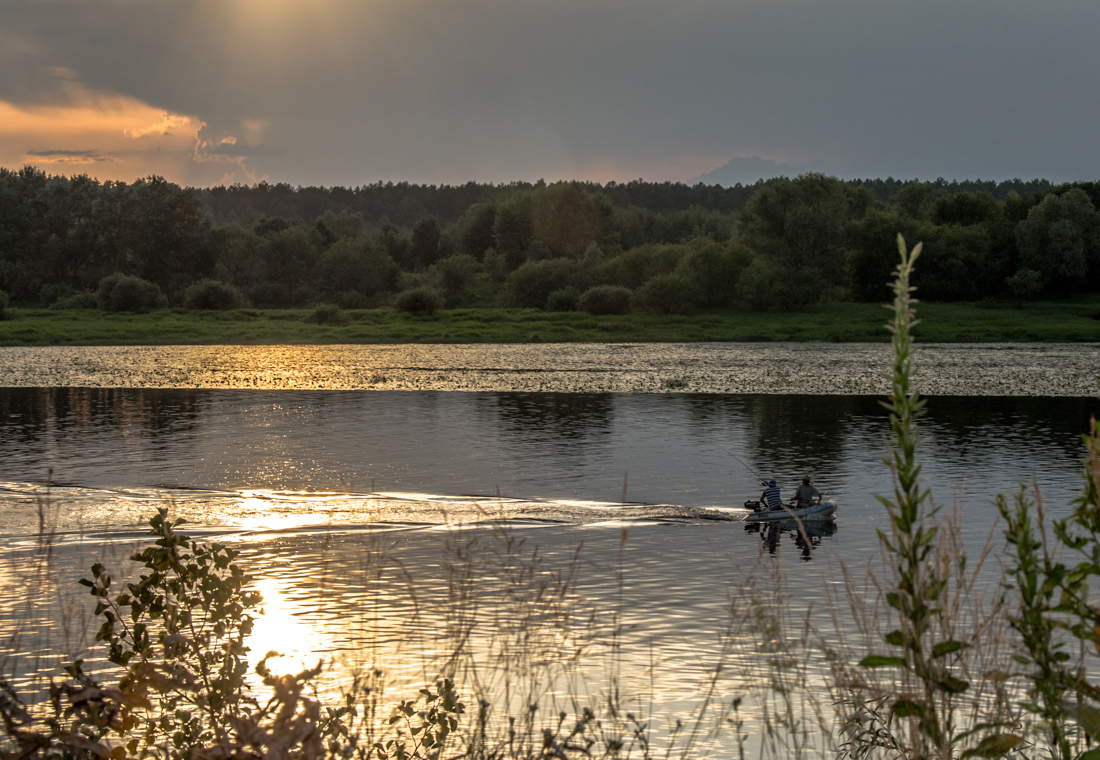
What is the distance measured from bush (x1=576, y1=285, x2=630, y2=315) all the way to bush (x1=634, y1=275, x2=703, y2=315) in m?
1.56

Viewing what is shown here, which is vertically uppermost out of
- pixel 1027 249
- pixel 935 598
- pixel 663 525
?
pixel 1027 249

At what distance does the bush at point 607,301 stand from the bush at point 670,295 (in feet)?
5.12

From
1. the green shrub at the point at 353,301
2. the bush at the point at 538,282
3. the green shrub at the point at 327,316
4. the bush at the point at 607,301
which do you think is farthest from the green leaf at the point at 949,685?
the green shrub at the point at 353,301

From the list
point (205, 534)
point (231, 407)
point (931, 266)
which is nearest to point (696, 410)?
point (231, 407)

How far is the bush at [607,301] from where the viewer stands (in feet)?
380

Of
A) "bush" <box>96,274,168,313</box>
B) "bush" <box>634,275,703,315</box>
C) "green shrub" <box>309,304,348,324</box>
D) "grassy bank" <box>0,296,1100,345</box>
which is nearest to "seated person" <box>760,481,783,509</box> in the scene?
"grassy bank" <box>0,296,1100,345</box>

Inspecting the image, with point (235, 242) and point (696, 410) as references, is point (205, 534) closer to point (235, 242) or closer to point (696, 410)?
point (696, 410)

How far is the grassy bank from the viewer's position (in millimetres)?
98500

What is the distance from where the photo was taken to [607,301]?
116 metres

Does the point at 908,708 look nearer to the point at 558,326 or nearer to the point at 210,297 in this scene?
the point at 558,326

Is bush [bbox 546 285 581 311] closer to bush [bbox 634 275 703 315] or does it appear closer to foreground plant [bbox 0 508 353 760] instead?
bush [bbox 634 275 703 315]

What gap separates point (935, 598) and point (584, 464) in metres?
28.3

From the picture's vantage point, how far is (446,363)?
75.7 meters

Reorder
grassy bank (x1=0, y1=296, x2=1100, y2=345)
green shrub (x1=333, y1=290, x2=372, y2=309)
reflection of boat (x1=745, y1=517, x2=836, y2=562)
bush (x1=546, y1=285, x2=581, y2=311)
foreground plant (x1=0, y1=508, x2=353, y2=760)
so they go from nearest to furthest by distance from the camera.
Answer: foreground plant (x1=0, y1=508, x2=353, y2=760)
reflection of boat (x1=745, y1=517, x2=836, y2=562)
grassy bank (x1=0, y1=296, x2=1100, y2=345)
bush (x1=546, y1=285, x2=581, y2=311)
green shrub (x1=333, y1=290, x2=372, y2=309)
